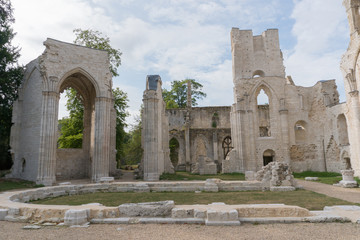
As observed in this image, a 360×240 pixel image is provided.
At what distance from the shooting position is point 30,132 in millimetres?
14742

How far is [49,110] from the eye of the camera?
13930 mm

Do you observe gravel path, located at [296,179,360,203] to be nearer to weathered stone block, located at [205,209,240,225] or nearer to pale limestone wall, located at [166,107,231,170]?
weathered stone block, located at [205,209,240,225]

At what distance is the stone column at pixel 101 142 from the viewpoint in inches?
584

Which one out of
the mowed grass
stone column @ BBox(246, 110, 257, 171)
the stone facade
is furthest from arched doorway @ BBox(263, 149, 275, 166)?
the mowed grass

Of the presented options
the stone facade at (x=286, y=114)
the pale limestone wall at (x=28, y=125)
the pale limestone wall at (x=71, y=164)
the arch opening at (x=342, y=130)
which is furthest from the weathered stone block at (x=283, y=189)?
the pale limestone wall at (x=71, y=164)

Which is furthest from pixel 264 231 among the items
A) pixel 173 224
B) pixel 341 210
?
pixel 341 210

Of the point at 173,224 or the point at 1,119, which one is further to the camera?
the point at 1,119

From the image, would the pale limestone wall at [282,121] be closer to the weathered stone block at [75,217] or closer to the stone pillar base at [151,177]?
the stone pillar base at [151,177]

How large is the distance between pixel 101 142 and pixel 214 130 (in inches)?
595

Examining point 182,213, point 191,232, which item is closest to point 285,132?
point 182,213

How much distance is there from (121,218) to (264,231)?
9.12ft

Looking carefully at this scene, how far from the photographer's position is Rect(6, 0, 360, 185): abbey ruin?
14.5 m

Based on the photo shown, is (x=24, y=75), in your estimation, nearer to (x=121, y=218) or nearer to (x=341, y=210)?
(x=121, y=218)

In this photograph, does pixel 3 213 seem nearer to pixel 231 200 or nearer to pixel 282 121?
pixel 231 200
